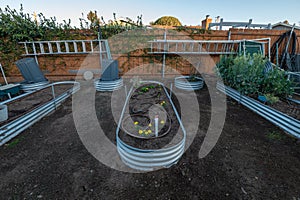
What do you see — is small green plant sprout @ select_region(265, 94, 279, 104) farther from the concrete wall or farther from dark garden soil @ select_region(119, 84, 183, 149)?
the concrete wall

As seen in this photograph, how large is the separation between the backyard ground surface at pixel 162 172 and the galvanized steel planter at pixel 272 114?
0.58 feet

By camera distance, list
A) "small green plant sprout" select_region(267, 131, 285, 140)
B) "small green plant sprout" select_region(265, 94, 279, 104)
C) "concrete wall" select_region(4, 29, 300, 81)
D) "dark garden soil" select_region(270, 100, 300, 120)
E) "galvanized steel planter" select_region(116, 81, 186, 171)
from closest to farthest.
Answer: "galvanized steel planter" select_region(116, 81, 186, 171)
"small green plant sprout" select_region(267, 131, 285, 140)
"dark garden soil" select_region(270, 100, 300, 120)
"small green plant sprout" select_region(265, 94, 279, 104)
"concrete wall" select_region(4, 29, 300, 81)

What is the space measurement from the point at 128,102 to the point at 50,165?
2073 mm

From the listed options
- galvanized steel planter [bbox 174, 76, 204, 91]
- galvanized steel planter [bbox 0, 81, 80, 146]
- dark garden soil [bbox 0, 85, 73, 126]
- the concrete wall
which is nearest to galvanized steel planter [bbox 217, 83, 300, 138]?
galvanized steel planter [bbox 174, 76, 204, 91]

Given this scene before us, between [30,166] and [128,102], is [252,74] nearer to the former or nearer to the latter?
[128,102]

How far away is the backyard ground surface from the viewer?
1.67 metres

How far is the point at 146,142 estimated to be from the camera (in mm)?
2174

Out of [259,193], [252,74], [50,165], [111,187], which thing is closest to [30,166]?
[50,165]

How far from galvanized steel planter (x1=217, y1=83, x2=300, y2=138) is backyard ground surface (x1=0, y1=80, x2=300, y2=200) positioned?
0.18m

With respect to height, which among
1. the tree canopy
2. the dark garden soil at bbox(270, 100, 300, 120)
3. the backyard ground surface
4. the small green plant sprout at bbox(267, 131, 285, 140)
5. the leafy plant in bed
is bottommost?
the backyard ground surface

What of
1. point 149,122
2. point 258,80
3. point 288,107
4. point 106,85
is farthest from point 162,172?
point 106,85

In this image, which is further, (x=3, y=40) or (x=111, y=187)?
(x=3, y=40)

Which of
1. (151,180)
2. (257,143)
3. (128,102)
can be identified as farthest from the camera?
(128,102)

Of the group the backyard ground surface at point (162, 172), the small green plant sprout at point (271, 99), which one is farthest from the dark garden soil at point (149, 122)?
the small green plant sprout at point (271, 99)
